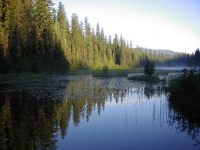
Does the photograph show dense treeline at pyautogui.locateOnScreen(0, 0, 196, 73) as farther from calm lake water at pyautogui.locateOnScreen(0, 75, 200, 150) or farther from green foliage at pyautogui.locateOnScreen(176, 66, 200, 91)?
green foliage at pyautogui.locateOnScreen(176, 66, 200, 91)

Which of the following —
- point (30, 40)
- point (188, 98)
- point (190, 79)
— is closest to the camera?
point (188, 98)

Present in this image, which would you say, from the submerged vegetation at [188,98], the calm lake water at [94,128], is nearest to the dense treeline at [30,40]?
the calm lake water at [94,128]

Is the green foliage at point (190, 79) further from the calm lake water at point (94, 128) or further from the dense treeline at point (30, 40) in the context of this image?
the dense treeline at point (30, 40)

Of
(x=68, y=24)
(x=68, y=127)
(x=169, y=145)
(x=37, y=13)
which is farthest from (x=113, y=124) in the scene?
(x=68, y=24)

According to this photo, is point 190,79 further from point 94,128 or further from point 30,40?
point 30,40

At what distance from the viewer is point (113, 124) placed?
998 cm

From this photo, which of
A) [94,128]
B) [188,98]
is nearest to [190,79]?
[188,98]

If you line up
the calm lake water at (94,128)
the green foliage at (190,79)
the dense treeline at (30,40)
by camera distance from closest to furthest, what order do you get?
1. the calm lake water at (94,128)
2. the green foliage at (190,79)
3. the dense treeline at (30,40)

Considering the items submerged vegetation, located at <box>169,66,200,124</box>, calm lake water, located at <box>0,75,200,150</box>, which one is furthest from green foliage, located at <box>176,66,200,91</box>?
calm lake water, located at <box>0,75,200,150</box>

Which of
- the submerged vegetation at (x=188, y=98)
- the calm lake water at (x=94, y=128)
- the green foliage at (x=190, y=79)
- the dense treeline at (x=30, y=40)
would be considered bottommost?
the calm lake water at (x=94, y=128)

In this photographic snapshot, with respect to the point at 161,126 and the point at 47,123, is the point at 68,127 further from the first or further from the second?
the point at 161,126

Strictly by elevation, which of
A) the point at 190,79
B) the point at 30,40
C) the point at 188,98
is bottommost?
the point at 188,98

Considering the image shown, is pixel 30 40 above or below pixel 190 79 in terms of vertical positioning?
above

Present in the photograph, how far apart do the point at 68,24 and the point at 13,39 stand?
35.2 metres
